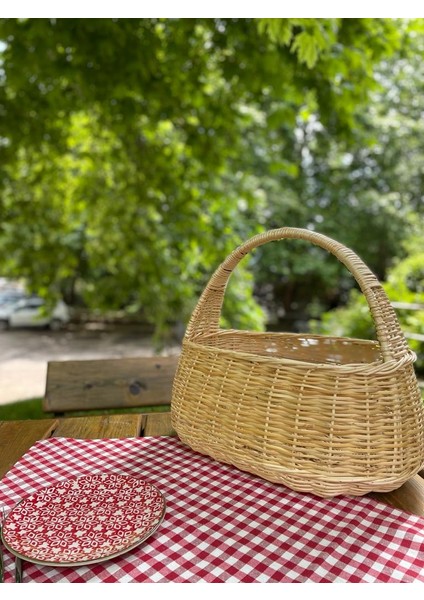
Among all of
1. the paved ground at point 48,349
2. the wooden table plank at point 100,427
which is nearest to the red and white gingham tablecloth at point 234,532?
the wooden table plank at point 100,427

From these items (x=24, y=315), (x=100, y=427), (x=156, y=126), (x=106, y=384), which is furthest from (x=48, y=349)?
(x=100, y=427)

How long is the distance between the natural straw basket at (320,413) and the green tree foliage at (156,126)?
1.22 metres

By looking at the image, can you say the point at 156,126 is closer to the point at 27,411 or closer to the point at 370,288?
the point at 27,411

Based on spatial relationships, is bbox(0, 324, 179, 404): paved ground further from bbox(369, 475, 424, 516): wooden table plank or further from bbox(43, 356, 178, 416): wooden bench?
bbox(369, 475, 424, 516): wooden table plank

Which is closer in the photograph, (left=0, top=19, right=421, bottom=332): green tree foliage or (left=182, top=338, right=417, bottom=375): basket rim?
(left=182, top=338, right=417, bottom=375): basket rim

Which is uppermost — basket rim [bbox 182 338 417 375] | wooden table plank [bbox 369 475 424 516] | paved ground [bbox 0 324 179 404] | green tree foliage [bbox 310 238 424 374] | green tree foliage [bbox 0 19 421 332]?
green tree foliage [bbox 0 19 421 332]

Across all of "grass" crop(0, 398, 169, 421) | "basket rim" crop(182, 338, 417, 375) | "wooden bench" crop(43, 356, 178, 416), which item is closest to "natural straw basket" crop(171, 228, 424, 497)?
"basket rim" crop(182, 338, 417, 375)

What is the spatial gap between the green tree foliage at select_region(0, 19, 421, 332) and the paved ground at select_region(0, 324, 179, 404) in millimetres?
2461

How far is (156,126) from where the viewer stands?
3.38 meters

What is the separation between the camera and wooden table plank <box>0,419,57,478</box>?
83 cm

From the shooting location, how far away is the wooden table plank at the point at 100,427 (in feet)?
3.11

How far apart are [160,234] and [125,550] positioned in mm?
3116

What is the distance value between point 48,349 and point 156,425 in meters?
8.31
